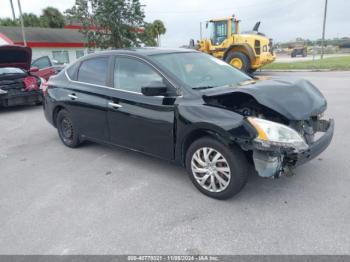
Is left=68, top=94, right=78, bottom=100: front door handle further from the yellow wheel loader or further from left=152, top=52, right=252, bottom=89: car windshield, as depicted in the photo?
the yellow wheel loader

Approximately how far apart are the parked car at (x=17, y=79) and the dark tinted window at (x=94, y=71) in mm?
4689

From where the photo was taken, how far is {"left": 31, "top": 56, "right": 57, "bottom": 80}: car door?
1202 cm

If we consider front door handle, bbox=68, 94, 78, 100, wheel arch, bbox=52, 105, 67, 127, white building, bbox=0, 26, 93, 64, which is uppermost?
white building, bbox=0, 26, 93, 64

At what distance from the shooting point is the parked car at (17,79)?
28.3 feet

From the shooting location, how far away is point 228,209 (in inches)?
128

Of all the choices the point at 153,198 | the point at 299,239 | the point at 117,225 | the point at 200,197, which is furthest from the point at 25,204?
the point at 299,239

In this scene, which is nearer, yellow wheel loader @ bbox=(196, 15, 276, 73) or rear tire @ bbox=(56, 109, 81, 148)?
rear tire @ bbox=(56, 109, 81, 148)

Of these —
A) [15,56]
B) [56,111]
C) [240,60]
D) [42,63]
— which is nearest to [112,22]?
[42,63]

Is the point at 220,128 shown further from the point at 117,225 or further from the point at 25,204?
the point at 25,204

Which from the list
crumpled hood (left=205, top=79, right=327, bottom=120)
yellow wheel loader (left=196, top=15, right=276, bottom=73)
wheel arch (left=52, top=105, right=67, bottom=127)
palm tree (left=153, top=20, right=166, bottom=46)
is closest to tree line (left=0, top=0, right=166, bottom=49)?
yellow wheel loader (left=196, top=15, right=276, bottom=73)

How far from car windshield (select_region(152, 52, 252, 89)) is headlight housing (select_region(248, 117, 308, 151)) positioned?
3.26 feet

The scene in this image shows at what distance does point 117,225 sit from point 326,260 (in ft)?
6.11

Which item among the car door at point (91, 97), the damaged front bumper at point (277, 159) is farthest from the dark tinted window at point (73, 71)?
the damaged front bumper at point (277, 159)

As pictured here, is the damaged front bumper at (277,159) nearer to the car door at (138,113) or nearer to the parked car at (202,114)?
the parked car at (202,114)
